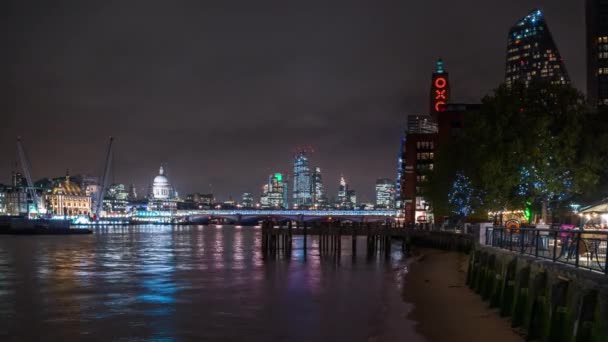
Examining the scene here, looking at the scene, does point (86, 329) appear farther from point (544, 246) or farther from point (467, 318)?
point (544, 246)

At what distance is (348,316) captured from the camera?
3381cm

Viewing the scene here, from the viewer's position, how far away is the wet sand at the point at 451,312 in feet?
84.4

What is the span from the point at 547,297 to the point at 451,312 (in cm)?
1136

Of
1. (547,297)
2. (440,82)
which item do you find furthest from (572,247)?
(440,82)

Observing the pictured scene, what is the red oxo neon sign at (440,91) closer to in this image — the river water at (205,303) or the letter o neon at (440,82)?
the letter o neon at (440,82)

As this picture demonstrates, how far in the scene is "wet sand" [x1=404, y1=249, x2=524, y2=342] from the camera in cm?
2573

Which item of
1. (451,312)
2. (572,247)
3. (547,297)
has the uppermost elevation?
(572,247)

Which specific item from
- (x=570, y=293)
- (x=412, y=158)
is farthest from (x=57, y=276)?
(x=412, y=158)

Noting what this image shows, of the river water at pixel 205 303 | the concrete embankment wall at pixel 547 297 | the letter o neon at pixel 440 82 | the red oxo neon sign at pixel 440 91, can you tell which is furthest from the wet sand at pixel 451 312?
the letter o neon at pixel 440 82

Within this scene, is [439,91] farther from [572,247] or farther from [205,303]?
[572,247]

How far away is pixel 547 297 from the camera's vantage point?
20.8 meters

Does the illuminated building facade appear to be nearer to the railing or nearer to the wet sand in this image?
the wet sand

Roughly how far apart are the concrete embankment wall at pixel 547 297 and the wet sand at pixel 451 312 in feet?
2.28

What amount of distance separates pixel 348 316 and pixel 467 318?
22.4 ft
